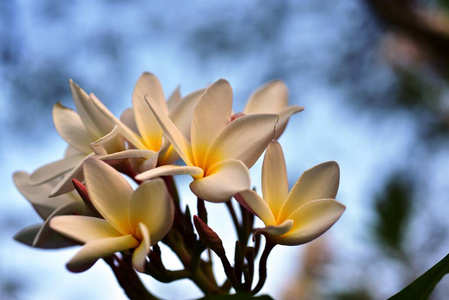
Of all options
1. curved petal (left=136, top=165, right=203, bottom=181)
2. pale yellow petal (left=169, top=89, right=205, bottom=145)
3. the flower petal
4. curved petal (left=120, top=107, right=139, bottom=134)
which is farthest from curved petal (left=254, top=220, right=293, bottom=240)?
curved petal (left=120, top=107, right=139, bottom=134)

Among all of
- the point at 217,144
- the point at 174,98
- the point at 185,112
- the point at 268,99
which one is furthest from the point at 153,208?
the point at 268,99

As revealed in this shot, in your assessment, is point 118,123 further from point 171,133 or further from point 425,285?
point 425,285

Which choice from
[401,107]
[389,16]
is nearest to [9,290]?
[389,16]

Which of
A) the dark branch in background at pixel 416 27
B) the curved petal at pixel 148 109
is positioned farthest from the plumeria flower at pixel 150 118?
the dark branch in background at pixel 416 27

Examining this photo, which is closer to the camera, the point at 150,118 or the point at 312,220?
the point at 312,220

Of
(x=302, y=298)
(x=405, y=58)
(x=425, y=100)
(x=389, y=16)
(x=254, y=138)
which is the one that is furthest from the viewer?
(x=302, y=298)

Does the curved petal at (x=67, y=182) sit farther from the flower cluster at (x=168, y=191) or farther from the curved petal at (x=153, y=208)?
the curved petal at (x=153, y=208)

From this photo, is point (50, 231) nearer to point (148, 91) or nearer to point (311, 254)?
point (148, 91)

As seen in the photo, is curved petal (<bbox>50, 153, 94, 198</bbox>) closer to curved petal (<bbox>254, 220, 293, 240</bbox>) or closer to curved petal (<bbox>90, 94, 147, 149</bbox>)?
curved petal (<bbox>90, 94, 147, 149</bbox>)
